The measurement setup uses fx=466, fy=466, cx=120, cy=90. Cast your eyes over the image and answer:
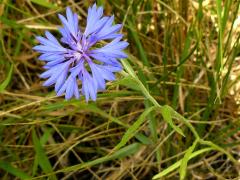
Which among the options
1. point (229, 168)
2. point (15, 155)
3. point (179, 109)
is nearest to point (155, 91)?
point (179, 109)

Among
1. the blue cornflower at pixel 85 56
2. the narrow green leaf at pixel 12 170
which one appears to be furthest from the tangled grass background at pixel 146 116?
the blue cornflower at pixel 85 56

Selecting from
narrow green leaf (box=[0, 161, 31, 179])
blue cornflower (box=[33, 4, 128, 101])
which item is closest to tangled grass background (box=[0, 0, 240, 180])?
narrow green leaf (box=[0, 161, 31, 179])

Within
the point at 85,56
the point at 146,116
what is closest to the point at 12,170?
the point at 146,116

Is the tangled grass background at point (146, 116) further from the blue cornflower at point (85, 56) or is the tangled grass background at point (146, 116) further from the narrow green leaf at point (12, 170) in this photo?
the blue cornflower at point (85, 56)

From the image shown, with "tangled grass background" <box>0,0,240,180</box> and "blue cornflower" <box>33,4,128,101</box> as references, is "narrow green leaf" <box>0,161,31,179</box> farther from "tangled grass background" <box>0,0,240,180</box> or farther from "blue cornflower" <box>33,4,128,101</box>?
"blue cornflower" <box>33,4,128,101</box>

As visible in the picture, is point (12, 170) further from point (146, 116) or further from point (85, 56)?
point (85, 56)
